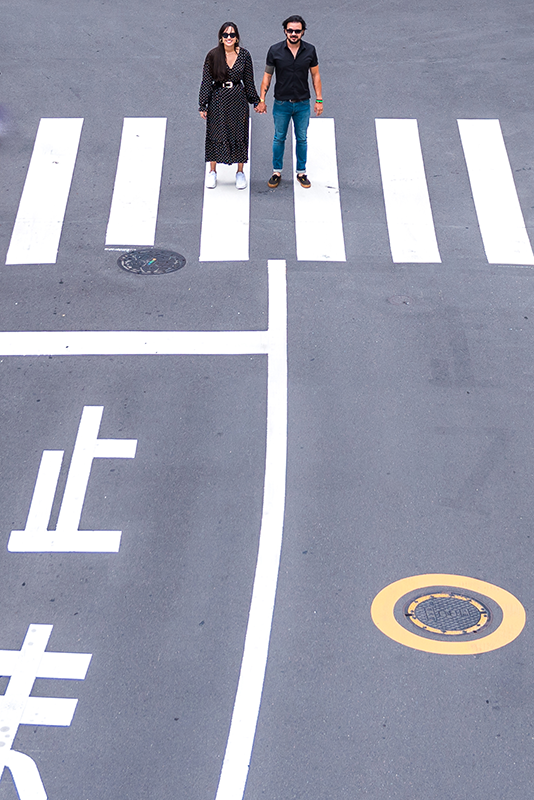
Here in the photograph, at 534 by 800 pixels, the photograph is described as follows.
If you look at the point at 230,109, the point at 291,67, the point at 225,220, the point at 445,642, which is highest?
the point at 291,67

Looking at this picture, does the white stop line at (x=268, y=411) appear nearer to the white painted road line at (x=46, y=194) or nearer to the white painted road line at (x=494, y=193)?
the white painted road line at (x=46, y=194)

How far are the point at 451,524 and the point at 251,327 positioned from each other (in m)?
3.43

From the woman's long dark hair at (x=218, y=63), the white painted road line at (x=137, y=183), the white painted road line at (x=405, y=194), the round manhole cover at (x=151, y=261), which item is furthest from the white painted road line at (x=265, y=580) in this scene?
the woman's long dark hair at (x=218, y=63)

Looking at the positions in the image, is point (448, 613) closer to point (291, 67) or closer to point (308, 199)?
point (308, 199)

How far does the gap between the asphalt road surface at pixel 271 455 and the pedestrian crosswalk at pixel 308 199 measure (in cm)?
5

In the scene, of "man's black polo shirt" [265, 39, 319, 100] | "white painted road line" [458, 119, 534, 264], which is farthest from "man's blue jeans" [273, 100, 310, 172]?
"white painted road line" [458, 119, 534, 264]

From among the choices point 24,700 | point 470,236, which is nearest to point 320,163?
point 470,236

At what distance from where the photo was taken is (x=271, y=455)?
8531 millimetres

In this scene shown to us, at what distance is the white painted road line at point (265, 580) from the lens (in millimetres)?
6051

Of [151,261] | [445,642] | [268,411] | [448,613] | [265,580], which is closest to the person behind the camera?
[445,642]

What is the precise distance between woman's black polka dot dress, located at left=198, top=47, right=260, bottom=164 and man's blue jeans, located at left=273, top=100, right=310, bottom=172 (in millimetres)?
326

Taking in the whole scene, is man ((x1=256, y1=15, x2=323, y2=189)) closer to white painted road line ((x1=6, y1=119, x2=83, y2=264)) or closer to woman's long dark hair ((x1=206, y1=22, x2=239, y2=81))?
woman's long dark hair ((x1=206, y1=22, x2=239, y2=81))

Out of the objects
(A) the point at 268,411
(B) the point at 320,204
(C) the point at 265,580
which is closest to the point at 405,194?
(B) the point at 320,204

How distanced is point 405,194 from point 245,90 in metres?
2.52
